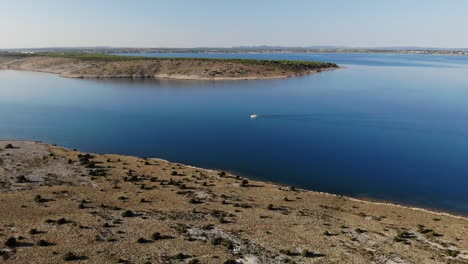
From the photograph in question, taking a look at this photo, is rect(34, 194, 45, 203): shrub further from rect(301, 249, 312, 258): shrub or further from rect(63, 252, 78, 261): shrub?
rect(301, 249, 312, 258): shrub

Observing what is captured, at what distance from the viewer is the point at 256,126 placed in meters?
118

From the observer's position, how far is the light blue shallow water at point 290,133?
76938mm

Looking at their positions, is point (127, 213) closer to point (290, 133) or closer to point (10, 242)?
point (10, 242)

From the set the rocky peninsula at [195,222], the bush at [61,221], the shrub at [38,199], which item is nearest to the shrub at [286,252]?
the rocky peninsula at [195,222]

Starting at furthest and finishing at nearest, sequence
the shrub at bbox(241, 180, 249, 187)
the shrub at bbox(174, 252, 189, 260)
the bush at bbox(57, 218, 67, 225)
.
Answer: the shrub at bbox(241, 180, 249, 187), the bush at bbox(57, 218, 67, 225), the shrub at bbox(174, 252, 189, 260)

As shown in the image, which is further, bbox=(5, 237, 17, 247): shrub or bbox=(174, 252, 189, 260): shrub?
bbox=(5, 237, 17, 247): shrub

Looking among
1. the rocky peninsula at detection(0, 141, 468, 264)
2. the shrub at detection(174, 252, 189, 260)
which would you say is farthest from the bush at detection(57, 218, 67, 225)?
the shrub at detection(174, 252, 189, 260)

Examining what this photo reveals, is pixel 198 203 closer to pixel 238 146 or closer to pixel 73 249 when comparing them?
pixel 73 249

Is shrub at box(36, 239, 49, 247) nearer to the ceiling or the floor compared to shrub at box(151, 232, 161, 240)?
nearer to the ceiling

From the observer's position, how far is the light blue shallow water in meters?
76.9

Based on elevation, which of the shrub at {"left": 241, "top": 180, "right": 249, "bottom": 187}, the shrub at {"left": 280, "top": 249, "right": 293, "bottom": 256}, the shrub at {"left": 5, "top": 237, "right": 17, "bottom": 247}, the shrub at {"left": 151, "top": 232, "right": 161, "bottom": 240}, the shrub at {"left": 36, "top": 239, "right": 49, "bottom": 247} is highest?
the shrub at {"left": 5, "top": 237, "right": 17, "bottom": 247}

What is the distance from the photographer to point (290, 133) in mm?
110688

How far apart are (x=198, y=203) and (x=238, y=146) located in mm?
38022

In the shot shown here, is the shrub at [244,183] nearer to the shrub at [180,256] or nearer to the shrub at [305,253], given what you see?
the shrub at [305,253]
